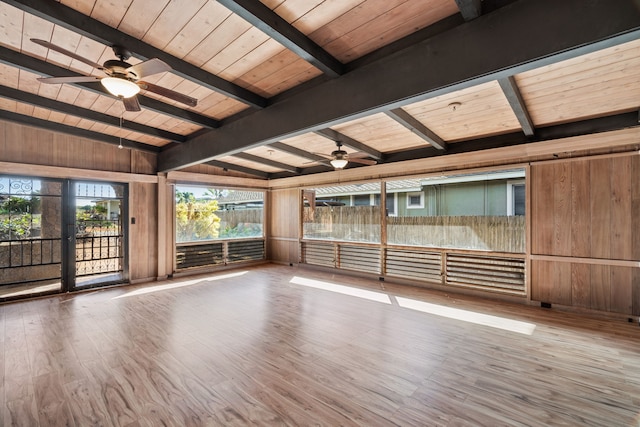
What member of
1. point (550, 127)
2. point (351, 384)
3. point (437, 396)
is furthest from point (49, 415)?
point (550, 127)

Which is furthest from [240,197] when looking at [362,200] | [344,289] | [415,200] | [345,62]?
[345,62]

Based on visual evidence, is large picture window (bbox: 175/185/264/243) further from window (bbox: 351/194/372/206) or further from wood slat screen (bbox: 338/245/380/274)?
window (bbox: 351/194/372/206)

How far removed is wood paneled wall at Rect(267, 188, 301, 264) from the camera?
7.70 m

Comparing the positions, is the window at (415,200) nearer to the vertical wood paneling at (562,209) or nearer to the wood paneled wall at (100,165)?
the vertical wood paneling at (562,209)

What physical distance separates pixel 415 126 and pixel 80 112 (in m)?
4.67

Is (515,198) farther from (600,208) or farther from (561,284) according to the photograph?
(561,284)

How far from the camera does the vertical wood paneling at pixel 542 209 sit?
4238mm

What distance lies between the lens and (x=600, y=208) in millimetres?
3889

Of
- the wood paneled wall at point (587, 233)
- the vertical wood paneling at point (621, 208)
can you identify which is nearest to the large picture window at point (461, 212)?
the wood paneled wall at point (587, 233)

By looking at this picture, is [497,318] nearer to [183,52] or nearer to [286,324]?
[286,324]

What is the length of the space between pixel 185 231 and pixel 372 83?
565cm

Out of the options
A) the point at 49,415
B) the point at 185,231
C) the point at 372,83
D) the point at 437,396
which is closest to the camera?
the point at 49,415

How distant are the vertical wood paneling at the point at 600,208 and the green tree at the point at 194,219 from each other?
7.09m

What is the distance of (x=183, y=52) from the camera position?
2607mm
